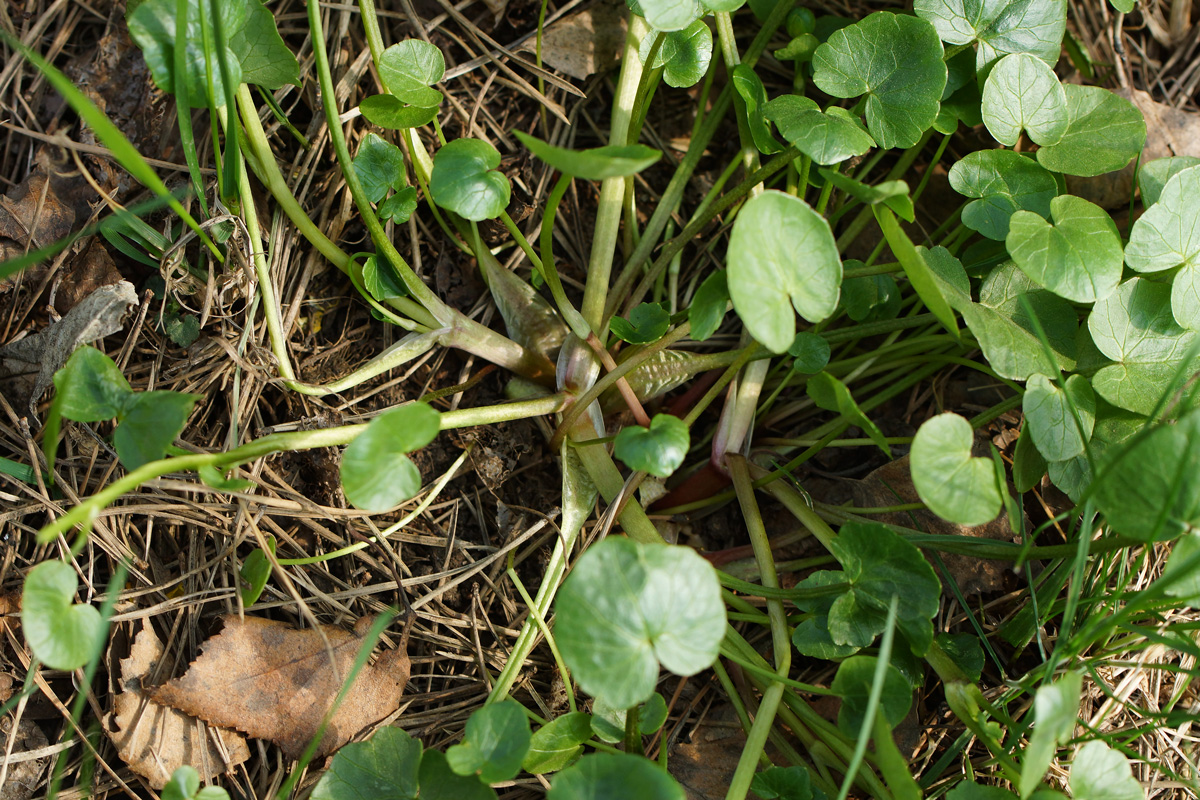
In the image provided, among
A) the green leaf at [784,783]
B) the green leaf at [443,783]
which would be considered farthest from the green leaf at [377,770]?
the green leaf at [784,783]

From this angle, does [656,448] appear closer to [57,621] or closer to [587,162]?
[587,162]

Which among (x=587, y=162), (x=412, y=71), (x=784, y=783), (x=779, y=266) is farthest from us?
(x=412, y=71)

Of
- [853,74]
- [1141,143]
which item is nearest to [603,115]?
[853,74]

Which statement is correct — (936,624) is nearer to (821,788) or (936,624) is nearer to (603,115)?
(821,788)

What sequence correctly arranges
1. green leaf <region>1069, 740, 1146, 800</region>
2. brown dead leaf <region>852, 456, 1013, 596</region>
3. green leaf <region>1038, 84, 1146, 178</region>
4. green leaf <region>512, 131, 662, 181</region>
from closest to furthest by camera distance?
green leaf <region>512, 131, 662, 181</region>, green leaf <region>1069, 740, 1146, 800</region>, green leaf <region>1038, 84, 1146, 178</region>, brown dead leaf <region>852, 456, 1013, 596</region>

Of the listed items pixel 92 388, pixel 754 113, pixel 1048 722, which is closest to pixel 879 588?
pixel 1048 722

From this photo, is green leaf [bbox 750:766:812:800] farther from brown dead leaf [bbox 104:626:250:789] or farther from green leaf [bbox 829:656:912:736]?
brown dead leaf [bbox 104:626:250:789]

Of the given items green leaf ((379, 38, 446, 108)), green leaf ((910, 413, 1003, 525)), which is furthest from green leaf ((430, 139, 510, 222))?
green leaf ((910, 413, 1003, 525))
